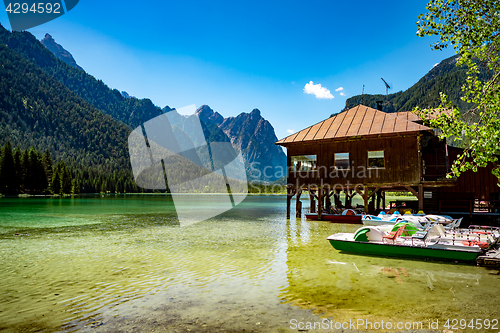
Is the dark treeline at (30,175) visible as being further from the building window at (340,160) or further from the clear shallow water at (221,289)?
the building window at (340,160)

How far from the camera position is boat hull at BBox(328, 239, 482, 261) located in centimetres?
1212

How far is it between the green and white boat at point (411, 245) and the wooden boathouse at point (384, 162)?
446 inches

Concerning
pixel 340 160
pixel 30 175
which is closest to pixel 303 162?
pixel 340 160

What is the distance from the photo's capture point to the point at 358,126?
27.7m

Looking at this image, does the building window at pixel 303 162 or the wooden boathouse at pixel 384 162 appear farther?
the building window at pixel 303 162

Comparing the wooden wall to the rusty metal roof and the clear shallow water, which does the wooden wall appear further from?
the clear shallow water

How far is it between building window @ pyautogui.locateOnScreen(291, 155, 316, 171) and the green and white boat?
15.7 meters

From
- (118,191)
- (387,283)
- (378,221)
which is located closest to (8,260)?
(387,283)

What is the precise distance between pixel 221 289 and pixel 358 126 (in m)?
22.9

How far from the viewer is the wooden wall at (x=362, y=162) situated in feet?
83.6

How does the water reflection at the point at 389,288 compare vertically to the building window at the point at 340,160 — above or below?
below

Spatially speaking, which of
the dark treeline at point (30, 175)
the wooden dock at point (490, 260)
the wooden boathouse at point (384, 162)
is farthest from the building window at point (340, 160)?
the dark treeline at point (30, 175)

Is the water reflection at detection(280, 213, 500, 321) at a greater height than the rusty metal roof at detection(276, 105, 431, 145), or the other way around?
the rusty metal roof at detection(276, 105, 431, 145)

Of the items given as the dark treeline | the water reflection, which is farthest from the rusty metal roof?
the dark treeline
